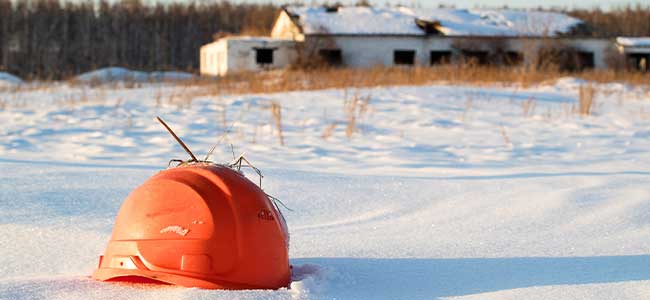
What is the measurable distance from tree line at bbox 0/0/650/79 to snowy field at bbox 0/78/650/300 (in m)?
29.7

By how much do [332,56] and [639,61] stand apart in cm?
1331

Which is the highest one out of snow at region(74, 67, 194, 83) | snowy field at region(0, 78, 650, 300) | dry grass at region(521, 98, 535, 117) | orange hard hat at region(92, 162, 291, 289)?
orange hard hat at region(92, 162, 291, 289)

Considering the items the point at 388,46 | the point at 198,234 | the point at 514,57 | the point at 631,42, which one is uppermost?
the point at 631,42

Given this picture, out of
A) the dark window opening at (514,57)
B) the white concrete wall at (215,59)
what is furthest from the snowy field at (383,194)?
the dark window opening at (514,57)

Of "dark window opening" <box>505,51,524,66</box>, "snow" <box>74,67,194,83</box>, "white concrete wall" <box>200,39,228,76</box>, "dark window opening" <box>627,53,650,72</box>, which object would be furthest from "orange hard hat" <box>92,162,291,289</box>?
"dark window opening" <box>627,53,650,72</box>

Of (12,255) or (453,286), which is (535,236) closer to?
(453,286)

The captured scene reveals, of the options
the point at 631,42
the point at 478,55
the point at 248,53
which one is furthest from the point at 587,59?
the point at 248,53

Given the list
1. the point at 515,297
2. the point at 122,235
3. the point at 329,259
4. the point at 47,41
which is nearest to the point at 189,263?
the point at 122,235

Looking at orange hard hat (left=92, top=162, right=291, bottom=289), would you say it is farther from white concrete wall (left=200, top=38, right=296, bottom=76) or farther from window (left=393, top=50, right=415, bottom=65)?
window (left=393, top=50, right=415, bottom=65)

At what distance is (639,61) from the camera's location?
36094 millimetres

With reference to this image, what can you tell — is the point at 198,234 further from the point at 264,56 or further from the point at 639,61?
the point at 639,61

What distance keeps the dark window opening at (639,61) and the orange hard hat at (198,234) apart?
33513 mm

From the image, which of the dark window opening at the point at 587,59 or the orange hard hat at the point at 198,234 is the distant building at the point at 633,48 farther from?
the orange hard hat at the point at 198,234

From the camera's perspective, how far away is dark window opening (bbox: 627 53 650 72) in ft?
113
